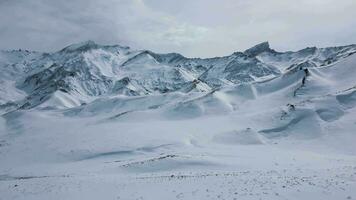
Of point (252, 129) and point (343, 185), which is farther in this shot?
point (252, 129)

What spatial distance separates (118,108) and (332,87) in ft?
328

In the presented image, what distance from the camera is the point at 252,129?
3250 inches

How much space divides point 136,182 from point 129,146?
41.7 meters

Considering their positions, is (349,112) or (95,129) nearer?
(349,112)

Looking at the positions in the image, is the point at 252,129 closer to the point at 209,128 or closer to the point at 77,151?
the point at 209,128

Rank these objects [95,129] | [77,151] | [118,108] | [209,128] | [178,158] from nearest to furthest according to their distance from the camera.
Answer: [178,158] → [77,151] → [209,128] → [95,129] → [118,108]

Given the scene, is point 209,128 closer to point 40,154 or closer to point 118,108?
point 40,154

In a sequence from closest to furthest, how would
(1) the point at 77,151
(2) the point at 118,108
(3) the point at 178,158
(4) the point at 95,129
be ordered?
(3) the point at 178,158, (1) the point at 77,151, (4) the point at 95,129, (2) the point at 118,108

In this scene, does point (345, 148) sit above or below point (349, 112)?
below

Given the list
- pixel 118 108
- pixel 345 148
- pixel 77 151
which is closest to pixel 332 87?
pixel 345 148

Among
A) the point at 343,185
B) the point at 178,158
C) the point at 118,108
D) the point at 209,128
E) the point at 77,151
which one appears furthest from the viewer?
the point at 118,108

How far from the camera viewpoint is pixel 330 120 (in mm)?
80125

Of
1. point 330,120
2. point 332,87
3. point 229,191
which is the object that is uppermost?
point 332,87

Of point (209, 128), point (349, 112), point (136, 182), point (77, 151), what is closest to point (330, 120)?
point (349, 112)
